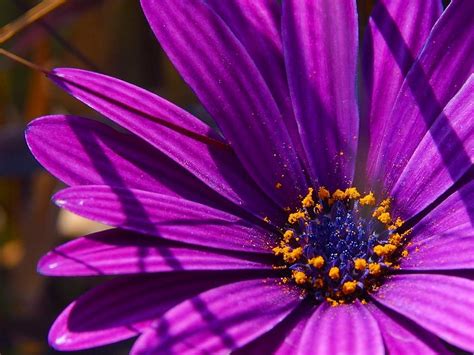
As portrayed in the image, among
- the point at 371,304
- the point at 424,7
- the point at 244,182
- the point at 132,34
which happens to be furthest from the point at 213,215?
the point at 132,34

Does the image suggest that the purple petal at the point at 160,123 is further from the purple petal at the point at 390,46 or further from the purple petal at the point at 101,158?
the purple petal at the point at 390,46

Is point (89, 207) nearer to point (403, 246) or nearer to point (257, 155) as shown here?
point (257, 155)

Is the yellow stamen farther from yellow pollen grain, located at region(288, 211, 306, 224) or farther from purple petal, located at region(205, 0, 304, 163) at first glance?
purple petal, located at region(205, 0, 304, 163)

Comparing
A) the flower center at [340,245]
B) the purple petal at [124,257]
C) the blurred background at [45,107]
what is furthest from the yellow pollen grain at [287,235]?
the blurred background at [45,107]

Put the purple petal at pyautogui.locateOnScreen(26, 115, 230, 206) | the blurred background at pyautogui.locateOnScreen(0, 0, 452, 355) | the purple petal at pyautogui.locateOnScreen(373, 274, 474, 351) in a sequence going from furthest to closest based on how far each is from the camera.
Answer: the blurred background at pyautogui.locateOnScreen(0, 0, 452, 355) < the purple petal at pyautogui.locateOnScreen(26, 115, 230, 206) < the purple petal at pyautogui.locateOnScreen(373, 274, 474, 351)

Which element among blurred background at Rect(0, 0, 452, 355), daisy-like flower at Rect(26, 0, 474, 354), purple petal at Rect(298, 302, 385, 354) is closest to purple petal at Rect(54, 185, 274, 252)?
daisy-like flower at Rect(26, 0, 474, 354)

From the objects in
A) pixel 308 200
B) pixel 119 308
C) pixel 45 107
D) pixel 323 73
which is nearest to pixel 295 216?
pixel 308 200

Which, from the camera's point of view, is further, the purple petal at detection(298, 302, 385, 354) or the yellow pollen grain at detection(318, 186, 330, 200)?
the yellow pollen grain at detection(318, 186, 330, 200)

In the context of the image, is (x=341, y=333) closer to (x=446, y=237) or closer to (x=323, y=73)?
(x=446, y=237)
